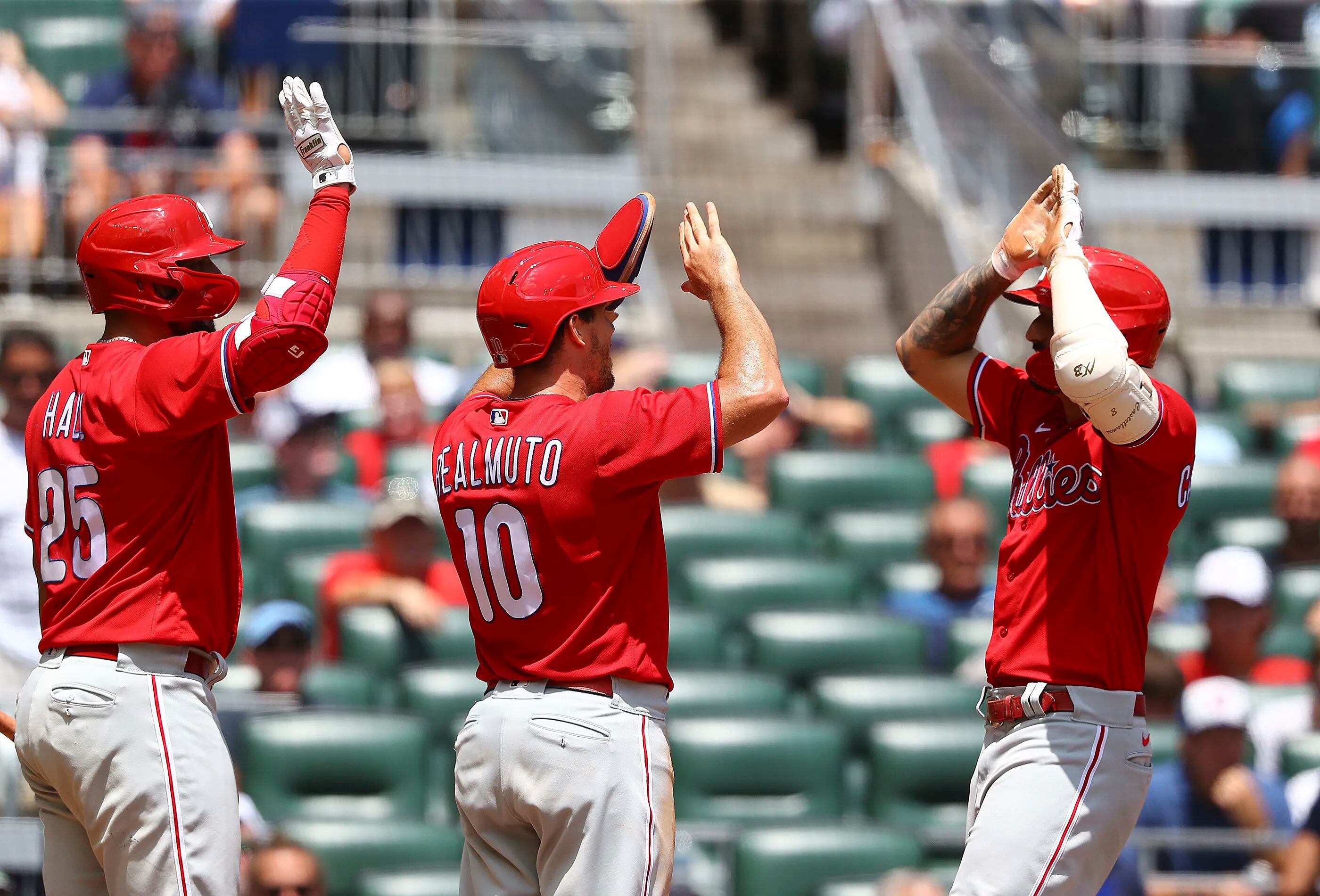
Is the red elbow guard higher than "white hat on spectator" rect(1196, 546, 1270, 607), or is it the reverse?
the red elbow guard

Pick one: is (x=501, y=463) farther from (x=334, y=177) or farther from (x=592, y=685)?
(x=334, y=177)

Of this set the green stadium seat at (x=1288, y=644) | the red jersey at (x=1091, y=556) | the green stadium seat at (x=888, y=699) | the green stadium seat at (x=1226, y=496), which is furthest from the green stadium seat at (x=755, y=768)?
the green stadium seat at (x=1226, y=496)

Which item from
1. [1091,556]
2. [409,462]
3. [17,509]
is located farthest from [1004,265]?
[17,509]

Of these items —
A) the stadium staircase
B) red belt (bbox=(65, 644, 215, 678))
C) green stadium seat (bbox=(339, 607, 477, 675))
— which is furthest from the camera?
the stadium staircase

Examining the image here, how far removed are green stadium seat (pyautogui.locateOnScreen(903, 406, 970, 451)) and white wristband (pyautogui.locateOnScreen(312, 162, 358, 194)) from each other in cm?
489

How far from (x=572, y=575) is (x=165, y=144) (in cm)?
591

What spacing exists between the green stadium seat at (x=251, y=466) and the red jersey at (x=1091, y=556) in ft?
14.6

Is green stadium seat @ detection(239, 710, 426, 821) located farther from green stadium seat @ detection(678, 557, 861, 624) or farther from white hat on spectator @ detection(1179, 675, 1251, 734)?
white hat on spectator @ detection(1179, 675, 1251, 734)

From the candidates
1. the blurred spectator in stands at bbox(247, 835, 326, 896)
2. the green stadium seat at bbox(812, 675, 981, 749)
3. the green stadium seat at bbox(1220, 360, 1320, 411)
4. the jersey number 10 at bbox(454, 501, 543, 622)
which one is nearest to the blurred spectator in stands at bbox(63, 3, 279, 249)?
the green stadium seat at bbox(812, 675, 981, 749)

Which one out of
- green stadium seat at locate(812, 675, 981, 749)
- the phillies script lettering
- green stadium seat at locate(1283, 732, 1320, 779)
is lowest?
green stadium seat at locate(1283, 732, 1320, 779)

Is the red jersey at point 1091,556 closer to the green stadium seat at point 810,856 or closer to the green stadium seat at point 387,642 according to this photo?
the green stadium seat at point 810,856

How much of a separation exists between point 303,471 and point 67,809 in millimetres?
3746

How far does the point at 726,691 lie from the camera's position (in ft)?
21.0

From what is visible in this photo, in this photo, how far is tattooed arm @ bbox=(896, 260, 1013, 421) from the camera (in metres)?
4.12
